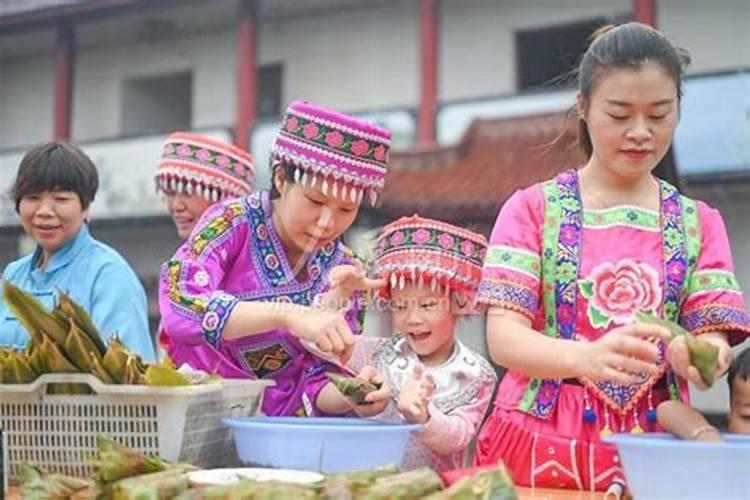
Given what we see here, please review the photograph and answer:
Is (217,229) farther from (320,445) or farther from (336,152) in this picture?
(320,445)

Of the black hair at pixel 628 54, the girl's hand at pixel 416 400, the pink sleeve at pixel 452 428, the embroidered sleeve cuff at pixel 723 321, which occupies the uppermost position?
the black hair at pixel 628 54

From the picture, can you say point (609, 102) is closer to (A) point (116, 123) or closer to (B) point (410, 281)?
(B) point (410, 281)

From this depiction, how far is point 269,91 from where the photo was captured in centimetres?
1179

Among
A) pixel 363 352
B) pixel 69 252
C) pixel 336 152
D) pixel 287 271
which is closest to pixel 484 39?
pixel 69 252

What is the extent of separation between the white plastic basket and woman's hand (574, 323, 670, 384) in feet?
2.00

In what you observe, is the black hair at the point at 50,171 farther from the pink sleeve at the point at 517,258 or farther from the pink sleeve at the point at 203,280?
the pink sleeve at the point at 517,258

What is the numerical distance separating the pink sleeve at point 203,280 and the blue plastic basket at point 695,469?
83cm

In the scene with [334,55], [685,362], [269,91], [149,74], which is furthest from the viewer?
[149,74]

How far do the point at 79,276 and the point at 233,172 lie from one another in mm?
1107

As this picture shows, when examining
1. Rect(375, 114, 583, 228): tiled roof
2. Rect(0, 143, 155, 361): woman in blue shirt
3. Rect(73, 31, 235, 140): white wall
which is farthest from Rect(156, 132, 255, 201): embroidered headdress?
Rect(73, 31, 235, 140): white wall

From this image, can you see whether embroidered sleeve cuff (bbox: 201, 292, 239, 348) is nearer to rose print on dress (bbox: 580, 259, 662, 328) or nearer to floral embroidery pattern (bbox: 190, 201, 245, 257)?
floral embroidery pattern (bbox: 190, 201, 245, 257)

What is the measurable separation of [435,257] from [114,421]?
0.81 meters

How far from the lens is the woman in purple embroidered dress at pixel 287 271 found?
1.85 meters

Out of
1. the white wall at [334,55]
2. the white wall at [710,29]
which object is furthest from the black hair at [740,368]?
the white wall at [334,55]
